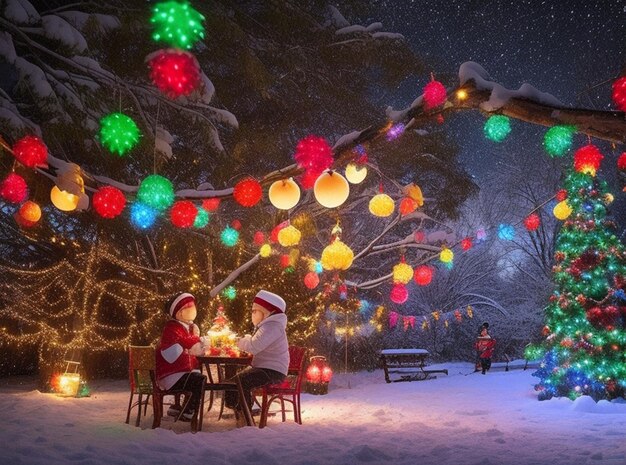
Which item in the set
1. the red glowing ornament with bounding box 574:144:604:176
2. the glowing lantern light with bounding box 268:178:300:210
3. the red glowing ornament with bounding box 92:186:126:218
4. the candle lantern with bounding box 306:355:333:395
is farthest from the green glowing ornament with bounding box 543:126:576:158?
the candle lantern with bounding box 306:355:333:395

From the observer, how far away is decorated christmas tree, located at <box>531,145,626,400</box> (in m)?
9.48

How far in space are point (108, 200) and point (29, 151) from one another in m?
1.00

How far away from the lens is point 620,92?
451 cm

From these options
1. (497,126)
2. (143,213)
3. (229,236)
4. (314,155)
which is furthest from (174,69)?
(229,236)

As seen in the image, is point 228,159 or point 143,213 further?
point 228,159

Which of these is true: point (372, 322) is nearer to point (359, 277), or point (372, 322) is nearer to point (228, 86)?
point (359, 277)

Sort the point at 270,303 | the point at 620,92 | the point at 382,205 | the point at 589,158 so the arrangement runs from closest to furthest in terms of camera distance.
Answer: the point at 620,92, the point at 589,158, the point at 270,303, the point at 382,205

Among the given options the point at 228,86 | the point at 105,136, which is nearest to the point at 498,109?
the point at 105,136

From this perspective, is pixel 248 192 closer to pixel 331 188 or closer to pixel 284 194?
pixel 284 194

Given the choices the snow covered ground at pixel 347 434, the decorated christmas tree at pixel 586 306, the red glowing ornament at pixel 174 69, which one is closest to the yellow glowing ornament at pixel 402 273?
the snow covered ground at pixel 347 434

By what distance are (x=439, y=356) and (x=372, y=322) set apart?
440cm

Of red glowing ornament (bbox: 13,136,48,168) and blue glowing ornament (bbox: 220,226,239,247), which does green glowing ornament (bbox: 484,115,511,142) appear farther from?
blue glowing ornament (bbox: 220,226,239,247)

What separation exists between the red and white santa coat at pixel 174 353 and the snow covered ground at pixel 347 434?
2.30 ft

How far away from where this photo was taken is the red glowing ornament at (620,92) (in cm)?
450
